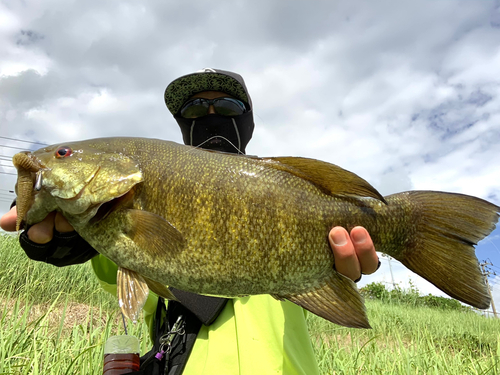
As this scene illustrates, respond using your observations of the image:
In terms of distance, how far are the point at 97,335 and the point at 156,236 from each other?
3.40 metres

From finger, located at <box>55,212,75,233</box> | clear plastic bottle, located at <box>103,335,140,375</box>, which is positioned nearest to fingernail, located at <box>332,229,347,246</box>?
finger, located at <box>55,212,75,233</box>

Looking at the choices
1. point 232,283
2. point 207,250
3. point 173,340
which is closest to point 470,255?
point 232,283

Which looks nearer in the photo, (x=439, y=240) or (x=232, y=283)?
(x=232, y=283)

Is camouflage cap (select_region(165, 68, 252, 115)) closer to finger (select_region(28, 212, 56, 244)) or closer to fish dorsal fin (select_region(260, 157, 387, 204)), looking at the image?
fish dorsal fin (select_region(260, 157, 387, 204))

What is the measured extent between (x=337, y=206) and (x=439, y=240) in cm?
58

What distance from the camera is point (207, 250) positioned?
4.68 ft

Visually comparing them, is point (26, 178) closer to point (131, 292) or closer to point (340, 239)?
point (131, 292)

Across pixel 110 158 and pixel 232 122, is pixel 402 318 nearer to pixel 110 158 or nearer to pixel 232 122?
pixel 232 122

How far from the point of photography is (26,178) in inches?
59.4

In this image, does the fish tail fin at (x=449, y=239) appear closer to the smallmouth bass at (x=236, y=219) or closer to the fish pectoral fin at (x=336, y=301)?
the smallmouth bass at (x=236, y=219)

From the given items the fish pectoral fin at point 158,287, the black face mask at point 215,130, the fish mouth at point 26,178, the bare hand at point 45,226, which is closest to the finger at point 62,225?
the bare hand at point 45,226

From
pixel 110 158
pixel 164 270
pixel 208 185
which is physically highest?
pixel 110 158

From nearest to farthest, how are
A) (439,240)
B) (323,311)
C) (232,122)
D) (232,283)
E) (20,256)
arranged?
(232,283) < (323,311) < (439,240) < (232,122) < (20,256)

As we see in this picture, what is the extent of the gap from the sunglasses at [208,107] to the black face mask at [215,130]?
5 cm
